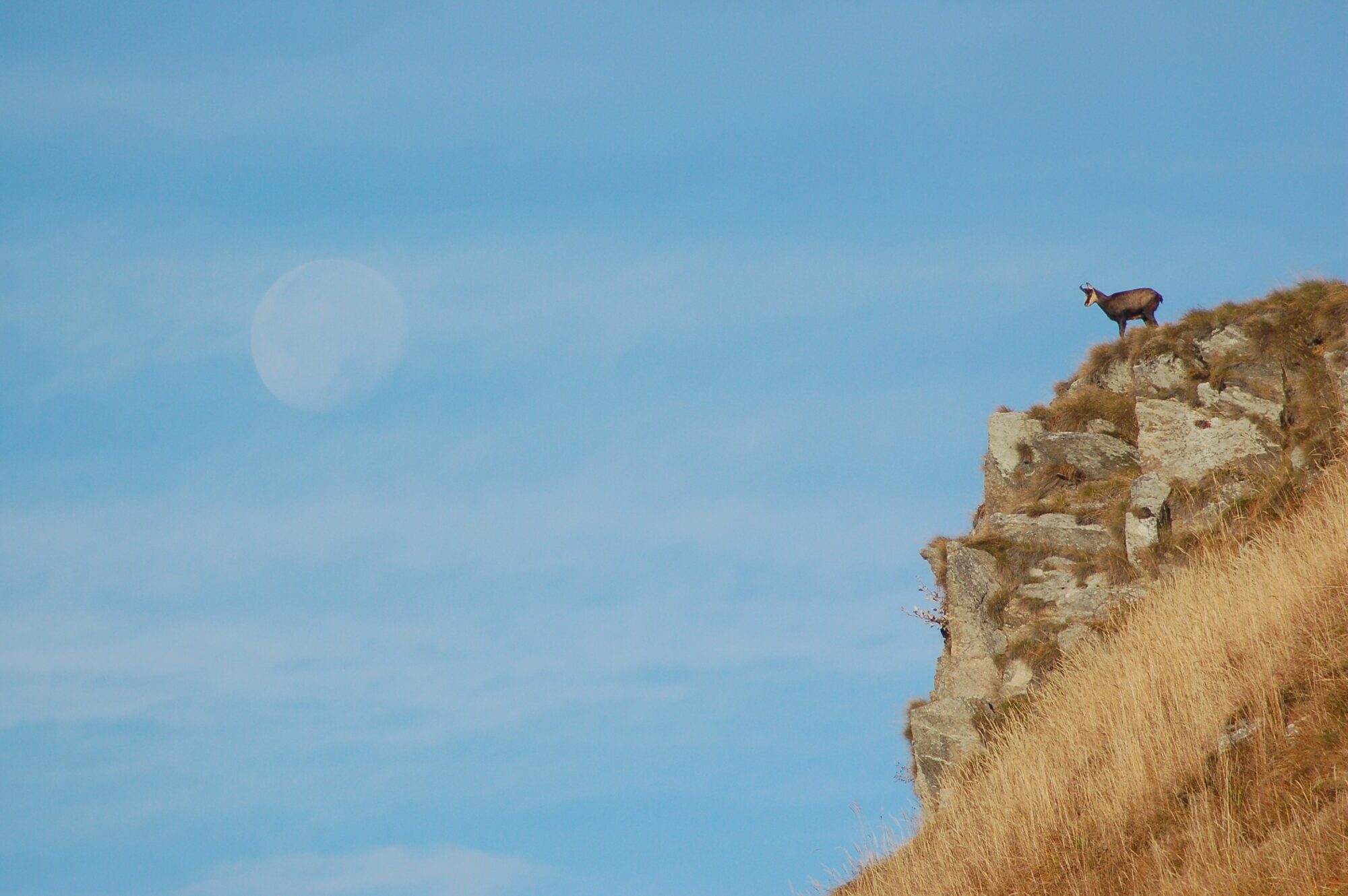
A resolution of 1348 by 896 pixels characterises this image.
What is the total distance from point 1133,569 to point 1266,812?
295 inches

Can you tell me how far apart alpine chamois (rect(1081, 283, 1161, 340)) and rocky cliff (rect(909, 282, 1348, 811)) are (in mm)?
3135

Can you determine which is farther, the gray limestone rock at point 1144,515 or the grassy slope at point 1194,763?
the gray limestone rock at point 1144,515

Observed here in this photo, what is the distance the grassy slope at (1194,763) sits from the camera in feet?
35.1

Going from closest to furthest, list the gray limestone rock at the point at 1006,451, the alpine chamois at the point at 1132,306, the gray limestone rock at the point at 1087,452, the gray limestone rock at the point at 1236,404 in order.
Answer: the gray limestone rock at the point at 1236,404
the gray limestone rock at the point at 1087,452
the gray limestone rock at the point at 1006,451
the alpine chamois at the point at 1132,306

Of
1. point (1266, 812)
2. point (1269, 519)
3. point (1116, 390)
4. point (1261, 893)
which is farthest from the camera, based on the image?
point (1116, 390)

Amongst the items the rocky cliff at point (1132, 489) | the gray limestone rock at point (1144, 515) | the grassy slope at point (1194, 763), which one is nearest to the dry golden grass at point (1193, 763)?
the grassy slope at point (1194, 763)

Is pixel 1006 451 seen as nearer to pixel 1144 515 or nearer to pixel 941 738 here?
pixel 1144 515

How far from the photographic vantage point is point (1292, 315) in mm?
19422

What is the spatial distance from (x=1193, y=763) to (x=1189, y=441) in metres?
8.04

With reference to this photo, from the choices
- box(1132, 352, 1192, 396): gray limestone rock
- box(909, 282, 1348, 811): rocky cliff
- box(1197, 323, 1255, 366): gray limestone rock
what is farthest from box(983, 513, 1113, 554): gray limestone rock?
box(1197, 323, 1255, 366): gray limestone rock

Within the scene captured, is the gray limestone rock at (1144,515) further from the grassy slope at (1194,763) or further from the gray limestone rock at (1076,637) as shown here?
the grassy slope at (1194,763)

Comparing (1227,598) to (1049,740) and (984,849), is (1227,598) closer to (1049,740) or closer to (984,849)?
(1049,740)

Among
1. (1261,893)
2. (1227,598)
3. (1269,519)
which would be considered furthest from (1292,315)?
(1261,893)

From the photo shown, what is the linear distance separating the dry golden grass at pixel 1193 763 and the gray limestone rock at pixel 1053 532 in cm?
298
